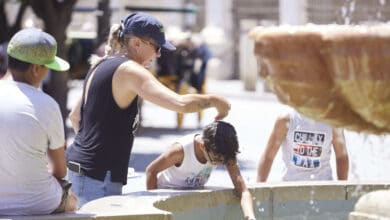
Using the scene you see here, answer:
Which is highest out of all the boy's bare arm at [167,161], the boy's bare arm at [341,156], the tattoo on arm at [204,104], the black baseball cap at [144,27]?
the black baseball cap at [144,27]

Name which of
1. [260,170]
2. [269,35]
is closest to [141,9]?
[260,170]

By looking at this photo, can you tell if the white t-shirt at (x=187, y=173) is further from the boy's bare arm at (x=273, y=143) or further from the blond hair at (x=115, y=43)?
the boy's bare arm at (x=273, y=143)

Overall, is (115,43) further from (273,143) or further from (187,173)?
(273,143)

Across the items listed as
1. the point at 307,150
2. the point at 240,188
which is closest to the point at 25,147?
the point at 240,188

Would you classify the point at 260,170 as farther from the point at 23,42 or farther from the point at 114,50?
the point at 23,42

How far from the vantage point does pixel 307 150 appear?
7.43 meters

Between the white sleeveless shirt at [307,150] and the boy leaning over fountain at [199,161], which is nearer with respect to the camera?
the boy leaning over fountain at [199,161]

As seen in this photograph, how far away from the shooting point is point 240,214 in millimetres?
6562

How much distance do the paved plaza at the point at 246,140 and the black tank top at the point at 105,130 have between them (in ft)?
3.35

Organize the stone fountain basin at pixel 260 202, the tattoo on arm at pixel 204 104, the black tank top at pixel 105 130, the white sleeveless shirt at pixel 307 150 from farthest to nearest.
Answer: the white sleeveless shirt at pixel 307 150 → the black tank top at pixel 105 130 → the tattoo on arm at pixel 204 104 → the stone fountain basin at pixel 260 202

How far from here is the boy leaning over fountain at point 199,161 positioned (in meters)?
6.35

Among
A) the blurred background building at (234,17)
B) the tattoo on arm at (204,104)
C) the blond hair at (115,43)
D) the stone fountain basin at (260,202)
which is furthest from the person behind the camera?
the blurred background building at (234,17)

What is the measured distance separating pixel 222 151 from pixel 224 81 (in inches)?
1314

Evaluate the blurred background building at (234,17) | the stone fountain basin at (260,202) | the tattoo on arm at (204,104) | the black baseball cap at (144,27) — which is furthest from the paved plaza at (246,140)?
the blurred background building at (234,17)
